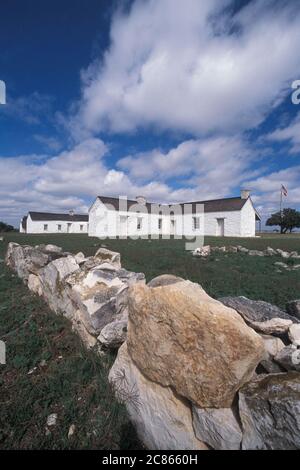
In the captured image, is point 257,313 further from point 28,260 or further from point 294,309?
point 28,260

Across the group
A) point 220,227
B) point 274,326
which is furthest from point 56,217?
point 274,326

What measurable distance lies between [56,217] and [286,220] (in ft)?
148

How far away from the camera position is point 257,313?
9.69 feet

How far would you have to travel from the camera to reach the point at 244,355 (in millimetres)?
2117

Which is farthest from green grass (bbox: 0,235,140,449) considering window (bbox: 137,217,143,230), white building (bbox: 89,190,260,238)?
window (bbox: 137,217,143,230)

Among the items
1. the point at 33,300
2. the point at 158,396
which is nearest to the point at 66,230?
the point at 33,300

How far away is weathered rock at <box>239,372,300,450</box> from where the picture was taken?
5.87 feet

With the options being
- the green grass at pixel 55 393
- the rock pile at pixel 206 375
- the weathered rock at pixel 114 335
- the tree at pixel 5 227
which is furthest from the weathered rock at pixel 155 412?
the tree at pixel 5 227

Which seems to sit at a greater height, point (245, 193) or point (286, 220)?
point (245, 193)

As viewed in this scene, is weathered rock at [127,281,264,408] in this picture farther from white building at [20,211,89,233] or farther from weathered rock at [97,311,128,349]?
white building at [20,211,89,233]

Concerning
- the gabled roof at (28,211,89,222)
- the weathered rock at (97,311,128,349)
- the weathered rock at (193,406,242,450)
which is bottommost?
the weathered rock at (193,406,242,450)

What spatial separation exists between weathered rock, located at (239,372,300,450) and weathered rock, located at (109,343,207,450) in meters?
0.57

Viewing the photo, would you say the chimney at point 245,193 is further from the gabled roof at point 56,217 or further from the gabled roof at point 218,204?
the gabled roof at point 56,217
